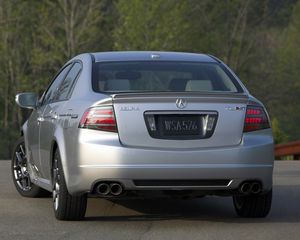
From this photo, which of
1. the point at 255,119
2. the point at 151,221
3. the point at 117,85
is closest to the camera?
the point at 255,119

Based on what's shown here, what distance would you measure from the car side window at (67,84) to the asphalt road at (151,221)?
111 cm

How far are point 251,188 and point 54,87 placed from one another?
107 inches

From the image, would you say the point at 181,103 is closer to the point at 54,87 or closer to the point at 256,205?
the point at 256,205

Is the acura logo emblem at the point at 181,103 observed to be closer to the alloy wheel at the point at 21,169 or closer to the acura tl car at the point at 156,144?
the acura tl car at the point at 156,144

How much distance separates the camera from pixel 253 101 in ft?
30.4

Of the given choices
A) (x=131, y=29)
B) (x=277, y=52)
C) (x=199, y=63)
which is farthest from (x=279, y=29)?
(x=199, y=63)

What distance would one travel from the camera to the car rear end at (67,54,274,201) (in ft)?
29.0

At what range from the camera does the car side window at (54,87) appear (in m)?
10.8

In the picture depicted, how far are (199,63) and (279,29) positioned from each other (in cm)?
7107

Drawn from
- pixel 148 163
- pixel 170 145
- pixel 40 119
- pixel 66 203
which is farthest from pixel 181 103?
pixel 40 119

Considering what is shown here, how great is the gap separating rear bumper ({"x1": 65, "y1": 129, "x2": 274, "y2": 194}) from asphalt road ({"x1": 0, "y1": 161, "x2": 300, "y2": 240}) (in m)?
0.38

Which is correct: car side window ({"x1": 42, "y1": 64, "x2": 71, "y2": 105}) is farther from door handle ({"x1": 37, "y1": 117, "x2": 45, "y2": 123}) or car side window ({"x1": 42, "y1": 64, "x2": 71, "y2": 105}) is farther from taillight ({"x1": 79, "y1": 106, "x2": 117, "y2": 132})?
taillight ({"x1": 79, "y1": 106, "x2": 117, "y2": 132})

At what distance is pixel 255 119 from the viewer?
919 centimetres

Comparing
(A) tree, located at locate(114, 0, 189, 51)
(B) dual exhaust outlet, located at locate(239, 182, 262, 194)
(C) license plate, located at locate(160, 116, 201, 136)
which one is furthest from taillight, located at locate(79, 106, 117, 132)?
(A) tree, located at locate(114, 0, 189, 51)
